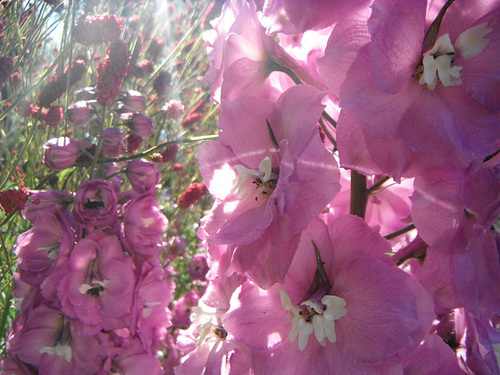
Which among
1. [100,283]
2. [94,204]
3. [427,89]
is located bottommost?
[100,283]

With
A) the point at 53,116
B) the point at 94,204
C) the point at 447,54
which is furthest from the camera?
the point at 53,116

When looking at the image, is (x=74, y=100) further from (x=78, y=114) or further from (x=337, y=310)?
(x=337, y=310)

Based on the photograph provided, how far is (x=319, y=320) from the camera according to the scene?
372 mm

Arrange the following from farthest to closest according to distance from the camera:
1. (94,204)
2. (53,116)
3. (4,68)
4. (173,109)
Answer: (173,109) → (53,116) → (4,68) → (94,204)

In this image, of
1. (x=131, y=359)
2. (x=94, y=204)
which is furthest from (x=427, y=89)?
(x=131, y=359)

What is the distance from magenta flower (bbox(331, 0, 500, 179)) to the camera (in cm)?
32

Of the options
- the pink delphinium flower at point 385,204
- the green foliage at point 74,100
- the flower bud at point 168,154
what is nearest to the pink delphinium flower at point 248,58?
the pink delphinium flower at point 385,204

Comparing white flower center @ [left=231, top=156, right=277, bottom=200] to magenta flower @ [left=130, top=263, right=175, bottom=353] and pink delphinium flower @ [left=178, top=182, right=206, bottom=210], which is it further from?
pink delphinium flower @ [left=178, top=182, right=206, bottom=210]

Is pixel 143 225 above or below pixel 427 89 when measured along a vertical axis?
below

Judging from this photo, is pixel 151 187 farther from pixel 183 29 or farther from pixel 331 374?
pixel 183 29

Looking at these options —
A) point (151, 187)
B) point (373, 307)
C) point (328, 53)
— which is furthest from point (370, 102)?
point (151, 187)

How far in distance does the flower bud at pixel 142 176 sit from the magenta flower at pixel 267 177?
286mm

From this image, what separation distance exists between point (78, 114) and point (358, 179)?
1.68 feet

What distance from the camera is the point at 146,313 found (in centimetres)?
75
